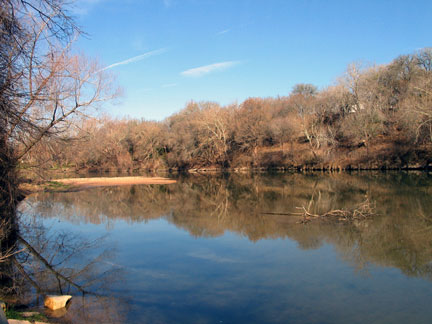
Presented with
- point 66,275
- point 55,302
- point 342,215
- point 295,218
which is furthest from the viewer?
point 295,218

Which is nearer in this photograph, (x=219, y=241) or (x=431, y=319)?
(x=431, y=319)

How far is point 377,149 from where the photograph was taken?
39375mm

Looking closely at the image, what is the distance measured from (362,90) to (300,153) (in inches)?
441

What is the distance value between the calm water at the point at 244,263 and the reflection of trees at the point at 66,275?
4 centimetres

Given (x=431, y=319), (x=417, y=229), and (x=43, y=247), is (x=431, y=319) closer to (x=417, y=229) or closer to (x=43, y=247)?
(x=417, y=229)

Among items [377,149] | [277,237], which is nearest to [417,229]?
[277,237]

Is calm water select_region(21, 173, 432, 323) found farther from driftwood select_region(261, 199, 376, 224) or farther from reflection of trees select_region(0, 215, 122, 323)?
driftwood select_region(261, 199, 376, 224)

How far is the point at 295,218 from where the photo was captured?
13.6 meters

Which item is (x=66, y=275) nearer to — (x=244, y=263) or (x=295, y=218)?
(x=244, y=263)

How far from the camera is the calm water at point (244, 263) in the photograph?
6.14 metres

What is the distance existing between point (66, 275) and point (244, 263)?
4.37 metres

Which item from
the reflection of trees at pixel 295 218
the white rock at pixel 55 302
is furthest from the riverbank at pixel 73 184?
the white rock at pixel 55 302

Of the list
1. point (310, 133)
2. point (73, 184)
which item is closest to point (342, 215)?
point (73, 184)

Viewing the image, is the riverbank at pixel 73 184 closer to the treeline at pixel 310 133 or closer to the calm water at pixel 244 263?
the treeline at pixel 310 133
